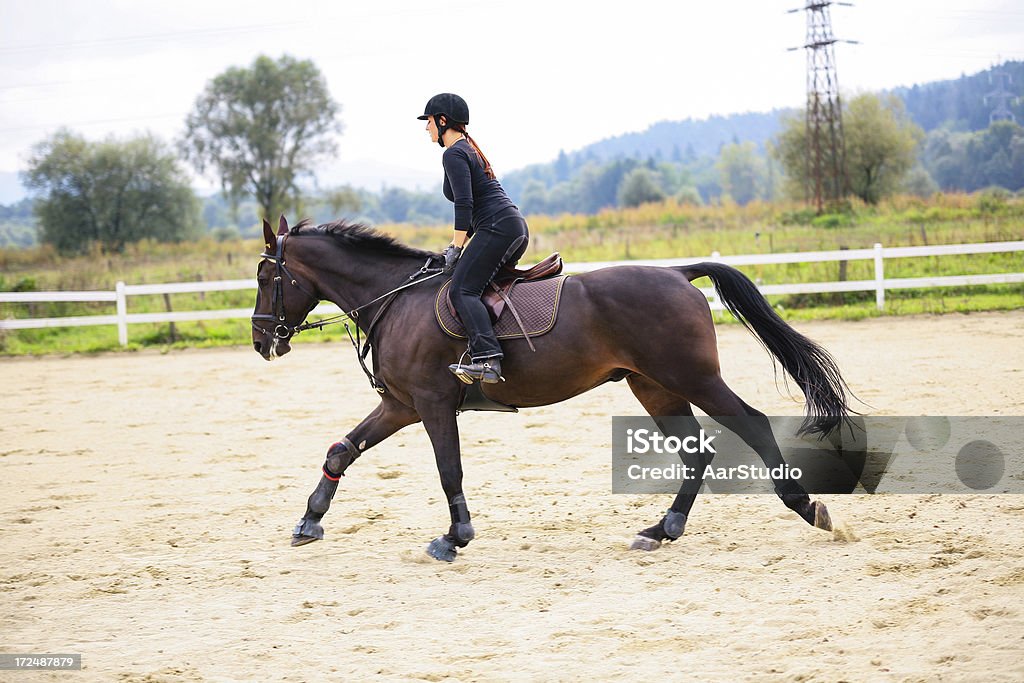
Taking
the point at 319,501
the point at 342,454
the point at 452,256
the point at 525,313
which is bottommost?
the point at 319,501

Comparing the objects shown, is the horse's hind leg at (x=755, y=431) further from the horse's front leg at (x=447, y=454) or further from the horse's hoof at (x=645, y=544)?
the horse's front leg at (x=447, y=454)

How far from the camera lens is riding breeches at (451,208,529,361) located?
5289 millimetres

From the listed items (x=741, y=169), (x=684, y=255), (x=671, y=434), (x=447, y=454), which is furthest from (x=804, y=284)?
(x=741, y=169)

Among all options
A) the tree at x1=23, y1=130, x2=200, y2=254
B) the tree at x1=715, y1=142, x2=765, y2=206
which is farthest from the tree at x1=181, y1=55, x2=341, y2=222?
the tree at x1=715, y1=142, x2=765, y2=206

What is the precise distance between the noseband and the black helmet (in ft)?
4.71

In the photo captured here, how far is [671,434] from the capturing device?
559 cm

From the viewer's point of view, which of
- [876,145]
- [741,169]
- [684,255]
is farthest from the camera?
[741,169]

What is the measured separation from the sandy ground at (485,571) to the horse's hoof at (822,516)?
0.13 metres

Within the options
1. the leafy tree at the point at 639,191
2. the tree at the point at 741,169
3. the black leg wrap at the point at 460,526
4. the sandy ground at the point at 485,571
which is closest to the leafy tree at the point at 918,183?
the sandy ground at the point at 485,571

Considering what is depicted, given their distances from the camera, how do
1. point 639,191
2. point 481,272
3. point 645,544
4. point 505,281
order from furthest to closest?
point 639,191 < point 505,281 < point 481,272 < point 645,544

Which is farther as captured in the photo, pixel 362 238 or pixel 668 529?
pixel 362 238

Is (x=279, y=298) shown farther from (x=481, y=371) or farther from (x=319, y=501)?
(x=481, y=371)

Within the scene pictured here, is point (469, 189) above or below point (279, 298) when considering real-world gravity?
above

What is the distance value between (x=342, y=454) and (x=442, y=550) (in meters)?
0.99
